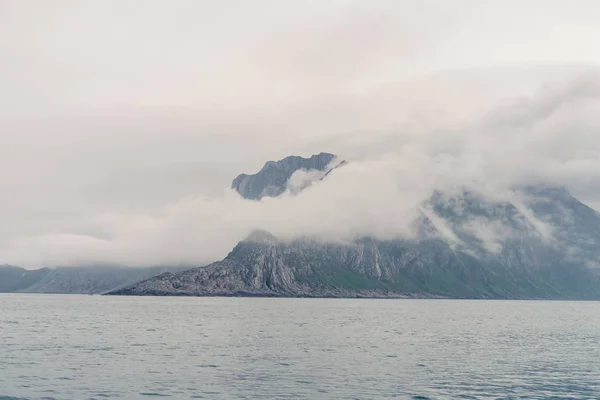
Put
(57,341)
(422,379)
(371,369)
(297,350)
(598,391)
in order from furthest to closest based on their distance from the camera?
(57,341)
(297,350)
(371,369)
(422,379)
(598,391)

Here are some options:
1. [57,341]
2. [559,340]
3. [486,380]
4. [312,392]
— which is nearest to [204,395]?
[312,392]

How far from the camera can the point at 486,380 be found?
92.2 meters

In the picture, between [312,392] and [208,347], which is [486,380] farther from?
[208,347]

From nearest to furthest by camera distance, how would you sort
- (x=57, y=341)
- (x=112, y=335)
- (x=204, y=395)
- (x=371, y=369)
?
(x=204, y=395) → (x=371, y=369) → (x=57, y=341) → (x=112, y=335)

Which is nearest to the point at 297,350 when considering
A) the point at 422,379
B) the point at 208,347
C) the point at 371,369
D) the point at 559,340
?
the point at 208,347

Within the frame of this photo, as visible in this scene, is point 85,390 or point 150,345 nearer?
point 85,390

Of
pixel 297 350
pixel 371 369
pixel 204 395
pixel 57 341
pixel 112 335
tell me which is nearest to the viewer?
pixel 204 395

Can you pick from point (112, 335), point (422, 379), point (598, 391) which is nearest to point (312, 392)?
point (422, 379)

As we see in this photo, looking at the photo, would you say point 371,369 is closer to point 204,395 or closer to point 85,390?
point 204,395

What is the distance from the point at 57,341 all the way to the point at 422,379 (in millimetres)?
90331

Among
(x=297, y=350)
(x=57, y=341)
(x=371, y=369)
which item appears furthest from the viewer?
(x=57, y=341)

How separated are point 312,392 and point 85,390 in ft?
98.2

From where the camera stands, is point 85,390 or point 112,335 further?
point 112,335

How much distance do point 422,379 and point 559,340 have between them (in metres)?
97.5
